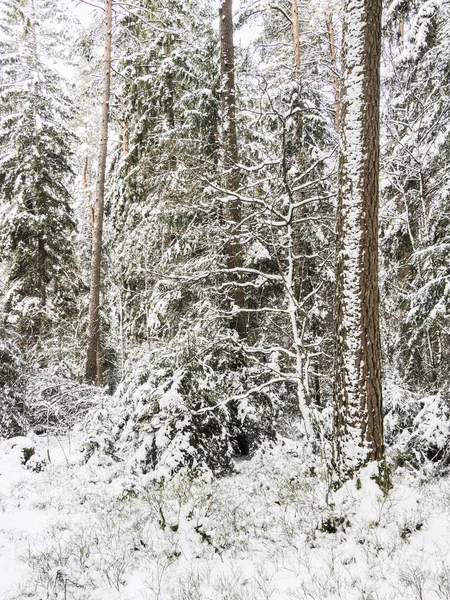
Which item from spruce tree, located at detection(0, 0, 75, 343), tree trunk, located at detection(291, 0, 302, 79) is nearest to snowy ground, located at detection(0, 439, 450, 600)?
→ spruce tree, located at detection(0, 0, 75, 343)

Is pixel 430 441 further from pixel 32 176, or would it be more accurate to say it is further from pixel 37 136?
pixel 37 136

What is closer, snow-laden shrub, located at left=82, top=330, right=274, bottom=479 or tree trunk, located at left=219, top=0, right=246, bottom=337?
snow-laden shrub, located at left=82, top=330, right=274, bottom=479

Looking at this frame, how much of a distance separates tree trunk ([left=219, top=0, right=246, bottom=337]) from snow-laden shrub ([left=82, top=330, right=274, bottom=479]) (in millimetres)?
920

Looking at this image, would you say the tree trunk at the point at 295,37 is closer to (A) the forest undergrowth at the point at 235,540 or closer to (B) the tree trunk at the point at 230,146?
(B) the tree trunk at the point at 230,146

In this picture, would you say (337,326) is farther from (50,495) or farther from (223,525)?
(50,495)

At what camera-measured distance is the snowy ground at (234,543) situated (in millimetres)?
3221

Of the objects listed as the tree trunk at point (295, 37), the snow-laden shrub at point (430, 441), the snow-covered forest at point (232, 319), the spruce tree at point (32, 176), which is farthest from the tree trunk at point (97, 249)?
the snow-laden shrub at point (430, 441)

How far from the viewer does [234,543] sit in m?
4.01

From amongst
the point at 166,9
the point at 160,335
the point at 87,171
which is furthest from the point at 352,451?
the point at 87,171

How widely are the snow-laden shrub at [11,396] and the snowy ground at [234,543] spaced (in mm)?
4123

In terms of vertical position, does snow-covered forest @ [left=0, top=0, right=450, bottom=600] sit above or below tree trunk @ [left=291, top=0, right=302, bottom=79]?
below

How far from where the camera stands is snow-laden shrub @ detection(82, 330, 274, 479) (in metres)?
6.20

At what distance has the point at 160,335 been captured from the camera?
9578mm

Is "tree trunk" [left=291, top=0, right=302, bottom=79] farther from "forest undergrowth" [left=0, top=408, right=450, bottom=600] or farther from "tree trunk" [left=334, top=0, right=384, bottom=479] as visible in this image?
"forest undergrowth" [left=0, top=408, right=450, bottom=600]
